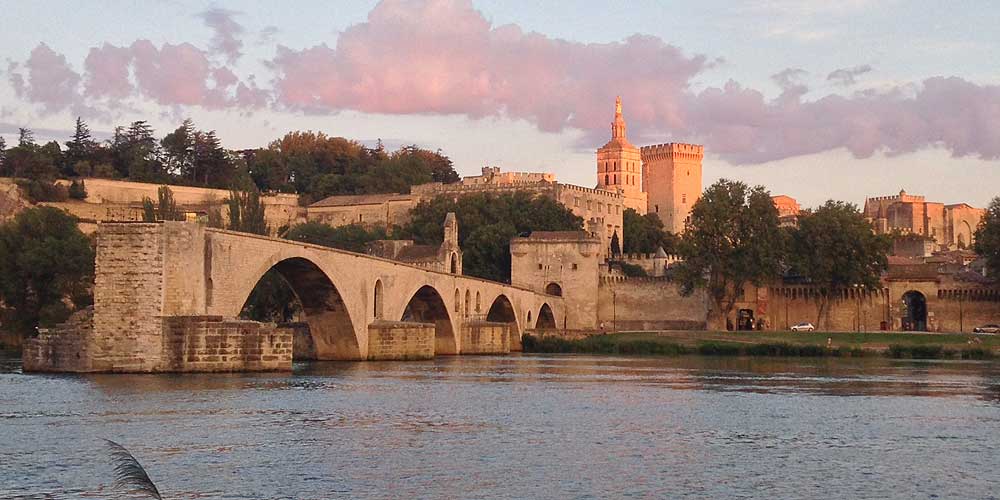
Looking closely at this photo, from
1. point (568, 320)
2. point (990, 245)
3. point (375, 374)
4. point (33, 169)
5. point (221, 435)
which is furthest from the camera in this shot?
point (33, 169)

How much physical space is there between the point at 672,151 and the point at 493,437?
131m

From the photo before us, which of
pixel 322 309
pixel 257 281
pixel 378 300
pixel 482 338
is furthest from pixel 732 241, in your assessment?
pixel 257 281

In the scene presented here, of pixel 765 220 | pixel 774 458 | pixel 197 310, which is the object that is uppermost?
pixel 765 220

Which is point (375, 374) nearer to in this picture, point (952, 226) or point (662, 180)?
point (662, 180)

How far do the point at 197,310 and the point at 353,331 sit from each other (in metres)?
15.3

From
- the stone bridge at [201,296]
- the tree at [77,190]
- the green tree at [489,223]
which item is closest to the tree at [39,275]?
the stone bridge at [201,296]

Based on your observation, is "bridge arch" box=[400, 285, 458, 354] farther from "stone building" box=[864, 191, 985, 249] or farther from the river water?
"stone building" box=[864, 191, 985, 249]

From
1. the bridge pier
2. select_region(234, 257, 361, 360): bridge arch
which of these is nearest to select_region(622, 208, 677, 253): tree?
the bridge pier

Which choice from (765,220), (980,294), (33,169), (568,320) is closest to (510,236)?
(568,320)

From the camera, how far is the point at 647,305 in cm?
10319

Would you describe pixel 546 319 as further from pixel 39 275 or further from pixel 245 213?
pixel 39 275

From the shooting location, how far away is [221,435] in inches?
1127

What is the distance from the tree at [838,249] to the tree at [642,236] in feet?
116

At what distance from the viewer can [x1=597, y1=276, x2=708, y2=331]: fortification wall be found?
10188 centimetres
